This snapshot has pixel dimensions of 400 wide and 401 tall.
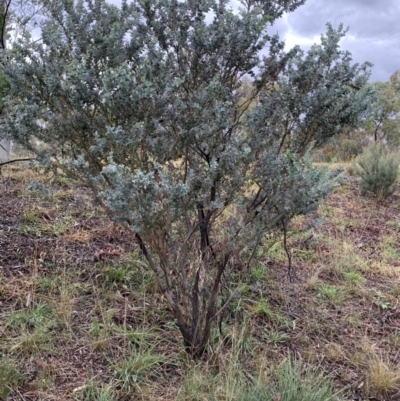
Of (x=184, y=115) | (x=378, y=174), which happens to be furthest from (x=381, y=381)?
(x=378, y=174)

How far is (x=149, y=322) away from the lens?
289 cm

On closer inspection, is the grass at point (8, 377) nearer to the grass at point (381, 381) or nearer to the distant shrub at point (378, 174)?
the grass at point (381, 381)

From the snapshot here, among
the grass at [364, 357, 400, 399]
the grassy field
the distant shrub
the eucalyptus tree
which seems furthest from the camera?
the distant shrub

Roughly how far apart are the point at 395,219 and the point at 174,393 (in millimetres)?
5070

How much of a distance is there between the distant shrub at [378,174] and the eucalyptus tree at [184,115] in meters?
5.19

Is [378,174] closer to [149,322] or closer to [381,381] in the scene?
[381,381]

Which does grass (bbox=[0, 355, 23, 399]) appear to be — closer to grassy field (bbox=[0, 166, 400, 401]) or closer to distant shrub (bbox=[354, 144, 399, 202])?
grassy field (bbox=[0, 166, 400, 401])

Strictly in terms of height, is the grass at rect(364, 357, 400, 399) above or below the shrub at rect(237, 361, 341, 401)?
below

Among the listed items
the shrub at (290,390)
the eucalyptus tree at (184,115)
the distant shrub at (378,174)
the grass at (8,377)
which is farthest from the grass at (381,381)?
the distant shrub at (378,174)

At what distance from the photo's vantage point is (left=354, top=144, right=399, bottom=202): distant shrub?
710 centimetres

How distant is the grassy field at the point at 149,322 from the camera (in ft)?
7.59

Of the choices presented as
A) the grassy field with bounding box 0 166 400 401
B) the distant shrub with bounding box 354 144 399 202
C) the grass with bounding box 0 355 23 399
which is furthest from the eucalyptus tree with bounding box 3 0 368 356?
the distant shrub with bounding box 354 144 399 202

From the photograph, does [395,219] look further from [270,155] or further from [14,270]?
[14,270]

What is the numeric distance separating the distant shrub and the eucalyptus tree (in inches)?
204
